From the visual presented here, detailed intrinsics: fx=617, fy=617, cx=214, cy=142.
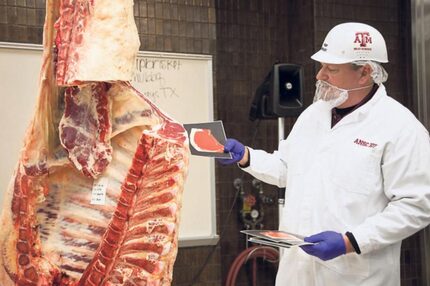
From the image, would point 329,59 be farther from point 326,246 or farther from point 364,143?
point 326,246

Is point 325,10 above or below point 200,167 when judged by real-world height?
above

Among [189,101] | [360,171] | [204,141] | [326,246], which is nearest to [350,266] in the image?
[326,246]

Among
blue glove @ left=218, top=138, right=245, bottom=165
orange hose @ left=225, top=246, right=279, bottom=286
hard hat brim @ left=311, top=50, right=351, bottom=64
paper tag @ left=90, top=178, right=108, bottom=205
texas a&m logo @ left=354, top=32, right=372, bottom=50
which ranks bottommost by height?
orange hose @ left=225, top=246, right=279, bottom=286

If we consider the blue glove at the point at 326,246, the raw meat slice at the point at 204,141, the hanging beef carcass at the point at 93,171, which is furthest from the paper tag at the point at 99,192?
the blue glove at the point at 326,246

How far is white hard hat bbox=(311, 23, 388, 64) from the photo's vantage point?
87.2 inches

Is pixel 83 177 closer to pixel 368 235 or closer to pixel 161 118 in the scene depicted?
pixel 161 118

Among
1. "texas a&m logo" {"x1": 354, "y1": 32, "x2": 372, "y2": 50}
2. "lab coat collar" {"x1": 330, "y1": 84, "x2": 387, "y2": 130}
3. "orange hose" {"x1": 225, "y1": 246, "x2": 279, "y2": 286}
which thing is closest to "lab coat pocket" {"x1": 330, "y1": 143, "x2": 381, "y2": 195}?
"lab coat collar" {"x1": 330, "y1": 84, "x2": 387, "y2": 130}

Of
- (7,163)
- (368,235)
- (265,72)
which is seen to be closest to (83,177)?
(368,235)

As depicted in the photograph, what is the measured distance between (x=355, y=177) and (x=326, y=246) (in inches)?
11.5

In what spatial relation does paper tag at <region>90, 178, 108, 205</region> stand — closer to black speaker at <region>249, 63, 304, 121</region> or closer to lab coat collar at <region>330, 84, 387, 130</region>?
lab coat collar at <region>330, 84, 387, 130</region>

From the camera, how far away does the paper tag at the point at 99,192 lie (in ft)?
5.34

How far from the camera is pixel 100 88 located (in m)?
1.65

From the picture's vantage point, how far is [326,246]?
79.4 inches

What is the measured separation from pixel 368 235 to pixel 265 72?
233 centimetres
